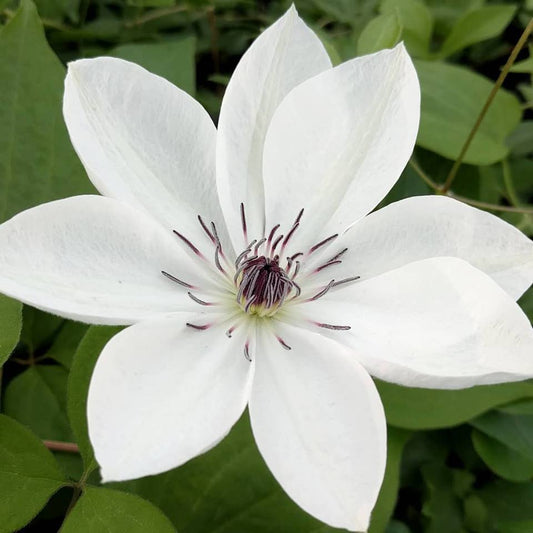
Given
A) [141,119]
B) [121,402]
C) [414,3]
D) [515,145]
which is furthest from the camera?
[515,145]

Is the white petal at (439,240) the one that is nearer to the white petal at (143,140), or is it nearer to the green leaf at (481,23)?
the white petal at (143,140)

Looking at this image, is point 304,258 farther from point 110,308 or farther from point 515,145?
point 515,145

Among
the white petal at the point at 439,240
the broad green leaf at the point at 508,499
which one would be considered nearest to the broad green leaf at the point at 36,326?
the white petal at the point at 439,240

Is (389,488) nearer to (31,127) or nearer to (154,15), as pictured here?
(31,127)

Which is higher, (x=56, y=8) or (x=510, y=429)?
(x=56, y=8)

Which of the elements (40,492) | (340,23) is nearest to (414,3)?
(340,23)

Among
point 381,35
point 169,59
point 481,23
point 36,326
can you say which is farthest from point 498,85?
point 36,326
